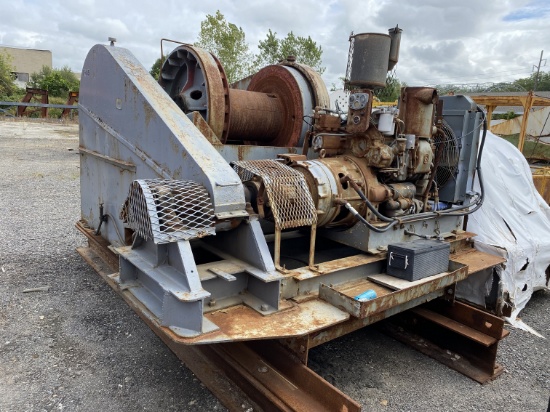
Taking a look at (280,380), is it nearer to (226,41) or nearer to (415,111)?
(415,111)

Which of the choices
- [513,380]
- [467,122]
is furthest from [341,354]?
[467,122]

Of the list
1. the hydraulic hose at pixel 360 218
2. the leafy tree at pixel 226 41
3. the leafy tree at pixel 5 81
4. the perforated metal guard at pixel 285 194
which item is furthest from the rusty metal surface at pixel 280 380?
the leafy tree at pixel 5 81

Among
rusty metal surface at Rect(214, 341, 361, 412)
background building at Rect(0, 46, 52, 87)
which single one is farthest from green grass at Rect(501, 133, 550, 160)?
background building at Rect(0, 46, 52, 87)

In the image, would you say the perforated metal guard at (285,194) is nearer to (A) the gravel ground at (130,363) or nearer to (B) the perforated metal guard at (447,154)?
(A) the gravel ground at (130,363)

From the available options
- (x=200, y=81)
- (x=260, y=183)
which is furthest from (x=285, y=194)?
(x=200, y=81)

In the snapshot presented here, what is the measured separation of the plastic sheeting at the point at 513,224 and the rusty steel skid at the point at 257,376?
250 cm

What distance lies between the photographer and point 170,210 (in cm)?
219

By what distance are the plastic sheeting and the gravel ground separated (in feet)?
1.27

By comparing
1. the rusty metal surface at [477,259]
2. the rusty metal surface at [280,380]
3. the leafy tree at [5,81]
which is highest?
the leafy tree at [5,81]

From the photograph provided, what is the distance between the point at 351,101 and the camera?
3129 millimetres

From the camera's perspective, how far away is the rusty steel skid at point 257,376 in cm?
207

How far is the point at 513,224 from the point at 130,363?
12.1 ft

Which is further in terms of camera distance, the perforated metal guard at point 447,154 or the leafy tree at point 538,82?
the leafy tree at point 538,82

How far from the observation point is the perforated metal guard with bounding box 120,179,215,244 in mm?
2102
